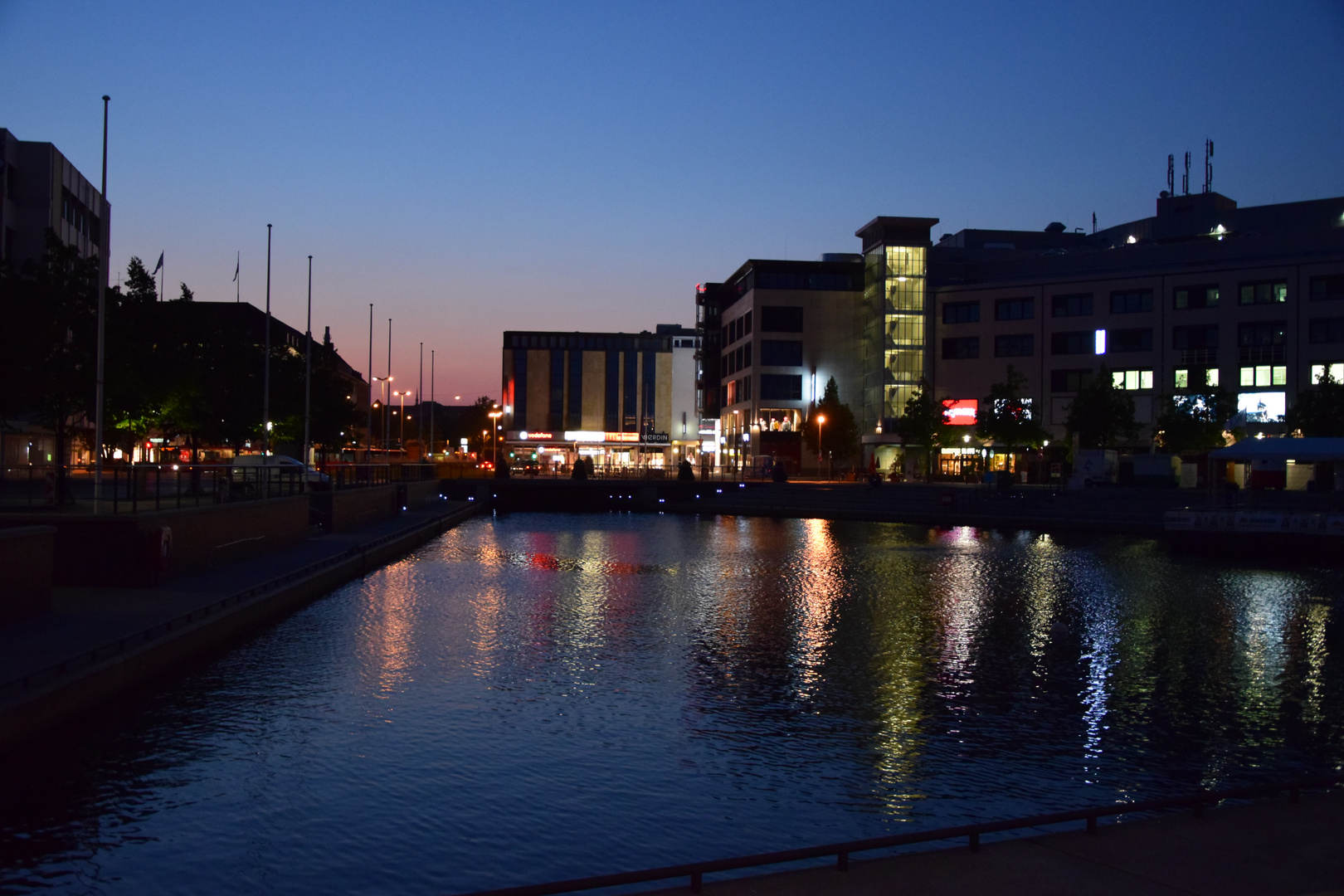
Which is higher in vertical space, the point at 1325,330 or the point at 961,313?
the point at 961,313

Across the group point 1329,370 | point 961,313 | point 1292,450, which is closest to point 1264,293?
point 1329,370

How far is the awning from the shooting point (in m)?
41.3

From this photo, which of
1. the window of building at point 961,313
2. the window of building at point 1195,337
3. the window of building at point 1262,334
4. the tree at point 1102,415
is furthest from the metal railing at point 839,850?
the window of building at point 961,313

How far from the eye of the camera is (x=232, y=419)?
54812 mm

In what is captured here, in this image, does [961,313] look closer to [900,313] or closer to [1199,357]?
[900,313]

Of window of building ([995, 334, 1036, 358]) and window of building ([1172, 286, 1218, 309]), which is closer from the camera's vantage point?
window of building ([1172, 286, 1218, 309])

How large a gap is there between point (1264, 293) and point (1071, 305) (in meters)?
14.0

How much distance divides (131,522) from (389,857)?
45.9 feet

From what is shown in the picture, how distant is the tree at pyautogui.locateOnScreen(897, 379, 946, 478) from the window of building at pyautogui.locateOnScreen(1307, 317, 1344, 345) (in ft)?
88.2

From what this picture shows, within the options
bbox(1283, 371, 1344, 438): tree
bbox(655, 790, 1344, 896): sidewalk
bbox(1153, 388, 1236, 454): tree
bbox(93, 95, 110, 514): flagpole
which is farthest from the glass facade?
bbox(655, 790, 1344, 896): sidewalk

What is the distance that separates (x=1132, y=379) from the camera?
87312 mm

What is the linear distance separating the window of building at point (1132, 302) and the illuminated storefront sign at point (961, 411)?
13303 mm

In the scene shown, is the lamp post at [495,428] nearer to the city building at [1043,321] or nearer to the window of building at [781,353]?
the city building at [1043,321]

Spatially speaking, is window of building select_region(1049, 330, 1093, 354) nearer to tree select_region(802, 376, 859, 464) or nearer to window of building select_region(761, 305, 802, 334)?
tree select_region(802, 376, 859, 464)
